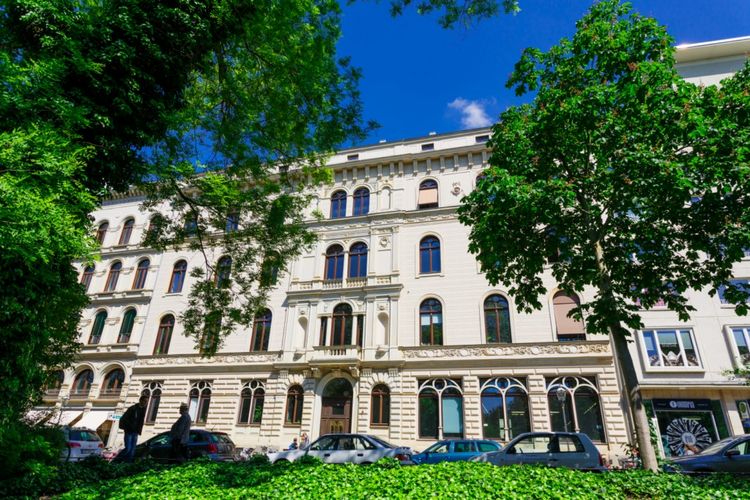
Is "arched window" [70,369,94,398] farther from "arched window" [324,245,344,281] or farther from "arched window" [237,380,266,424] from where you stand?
"arched window" [324,245,344,281]

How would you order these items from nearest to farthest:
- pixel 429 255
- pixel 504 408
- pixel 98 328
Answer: pixel 504 408, pixel 429 255, pixel 98 328

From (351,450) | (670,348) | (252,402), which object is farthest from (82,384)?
(670,348)

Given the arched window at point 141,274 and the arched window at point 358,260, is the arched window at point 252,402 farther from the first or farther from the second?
the arched window at point 141,274

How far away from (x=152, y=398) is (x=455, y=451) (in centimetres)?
2015

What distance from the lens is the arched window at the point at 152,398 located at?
2430 centimetres

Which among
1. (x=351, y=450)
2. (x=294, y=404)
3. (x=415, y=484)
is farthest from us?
(x=294, y=404)

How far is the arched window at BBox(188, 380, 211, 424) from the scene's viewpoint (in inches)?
930

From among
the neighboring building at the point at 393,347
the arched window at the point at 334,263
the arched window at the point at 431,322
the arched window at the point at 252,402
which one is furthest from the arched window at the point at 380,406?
the arched window at the point at 334,263

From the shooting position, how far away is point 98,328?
92.3 feet

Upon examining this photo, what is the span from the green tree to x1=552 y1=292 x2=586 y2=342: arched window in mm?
9331

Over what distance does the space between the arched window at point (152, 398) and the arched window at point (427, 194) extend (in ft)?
65.8

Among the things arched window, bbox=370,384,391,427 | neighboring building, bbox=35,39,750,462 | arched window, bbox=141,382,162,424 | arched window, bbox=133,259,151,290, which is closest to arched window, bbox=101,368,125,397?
neighboring building, bbox=35,39,750,462

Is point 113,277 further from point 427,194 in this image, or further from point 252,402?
point 427,194

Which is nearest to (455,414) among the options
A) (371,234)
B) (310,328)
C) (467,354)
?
(467,354)
